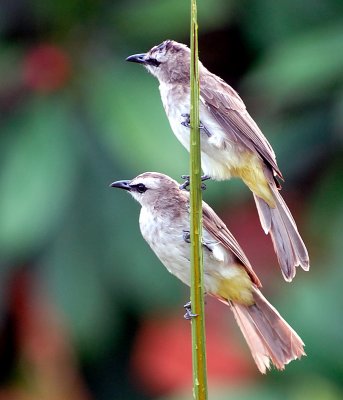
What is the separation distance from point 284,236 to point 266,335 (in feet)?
1.91

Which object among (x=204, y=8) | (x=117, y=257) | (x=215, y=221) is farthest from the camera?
(x=117, y=257)

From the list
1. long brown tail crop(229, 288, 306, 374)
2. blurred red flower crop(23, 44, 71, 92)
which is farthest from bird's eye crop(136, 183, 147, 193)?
blurred red flower crop(23, 44, 71, 92)

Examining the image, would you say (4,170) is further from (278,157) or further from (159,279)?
(278,157)

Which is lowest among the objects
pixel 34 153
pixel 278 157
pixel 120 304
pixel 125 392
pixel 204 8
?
pixel 125 392

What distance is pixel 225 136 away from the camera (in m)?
3.07

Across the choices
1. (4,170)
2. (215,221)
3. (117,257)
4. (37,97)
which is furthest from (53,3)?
(215,221)

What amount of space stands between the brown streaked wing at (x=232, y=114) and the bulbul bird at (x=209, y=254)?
0.93ft

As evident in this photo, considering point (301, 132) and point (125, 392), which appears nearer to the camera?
Result: point (301, 132)

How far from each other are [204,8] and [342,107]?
116 centimetres

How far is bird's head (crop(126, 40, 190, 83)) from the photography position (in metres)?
3.17

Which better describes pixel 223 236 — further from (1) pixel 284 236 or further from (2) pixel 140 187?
(1) pixel 284 236

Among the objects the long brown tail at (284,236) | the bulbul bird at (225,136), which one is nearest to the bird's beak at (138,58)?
the bulbul bird at (225,136)

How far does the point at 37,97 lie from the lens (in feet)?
26.7

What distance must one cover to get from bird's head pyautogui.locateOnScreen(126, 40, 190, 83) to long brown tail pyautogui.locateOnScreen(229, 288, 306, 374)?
69 centimetres
